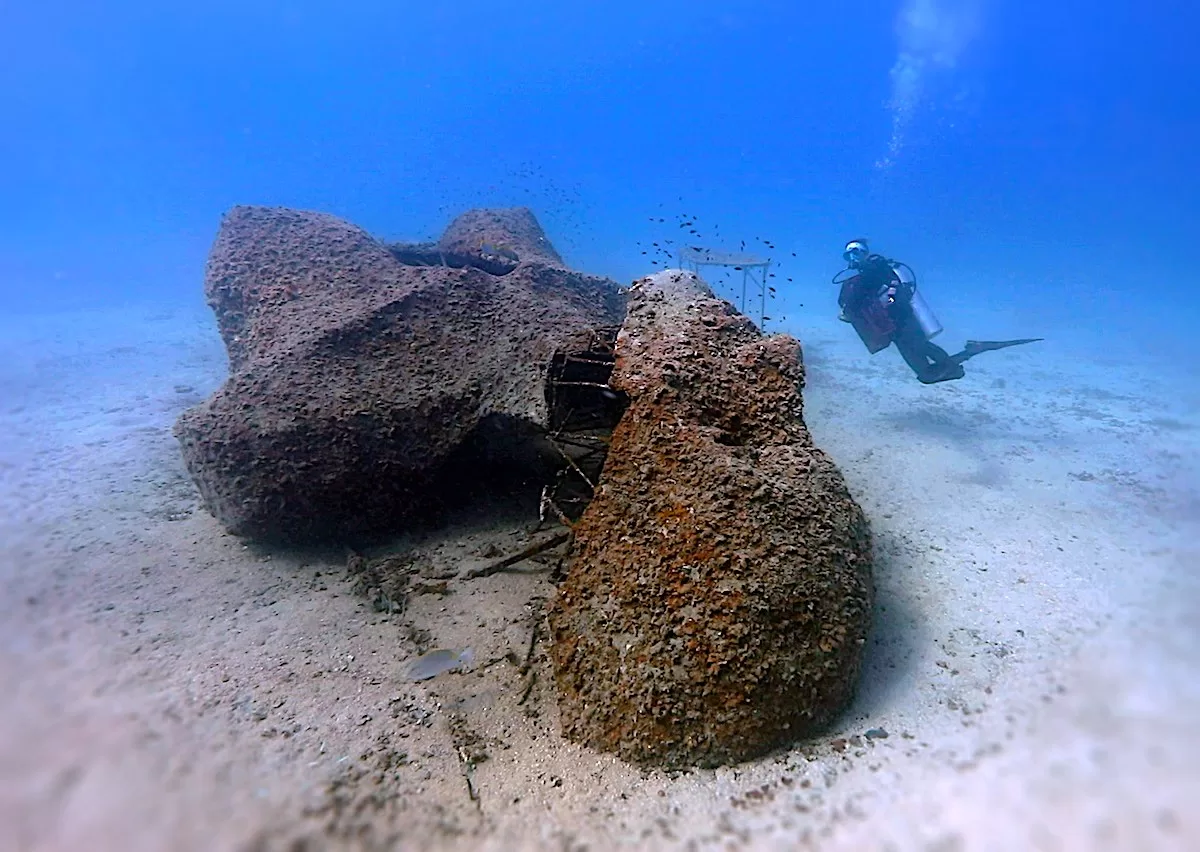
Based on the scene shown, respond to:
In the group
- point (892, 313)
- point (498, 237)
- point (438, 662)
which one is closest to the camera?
point (438, 662)

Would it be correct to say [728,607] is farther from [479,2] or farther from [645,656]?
[479,2]

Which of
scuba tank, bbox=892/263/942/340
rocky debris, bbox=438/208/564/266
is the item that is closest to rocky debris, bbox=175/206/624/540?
rocky debris, bbox=438/208/564/266

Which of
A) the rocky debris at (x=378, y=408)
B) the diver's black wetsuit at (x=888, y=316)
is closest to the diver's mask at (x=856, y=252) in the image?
the diver's black wetsuit at (x=888, y=316)

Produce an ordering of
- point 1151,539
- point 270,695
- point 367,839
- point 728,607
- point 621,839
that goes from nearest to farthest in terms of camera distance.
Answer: point 367,839, point 621,839, point 728,607, point 270,695, point 1151,539

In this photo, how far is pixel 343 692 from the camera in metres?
3.57

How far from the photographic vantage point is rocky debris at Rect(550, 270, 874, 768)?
303 centimetres

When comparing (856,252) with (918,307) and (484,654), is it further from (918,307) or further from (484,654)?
(484,654)

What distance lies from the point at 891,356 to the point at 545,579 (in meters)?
14.2

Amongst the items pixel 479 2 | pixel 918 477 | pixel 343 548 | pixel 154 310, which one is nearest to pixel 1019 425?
pixel 918 477

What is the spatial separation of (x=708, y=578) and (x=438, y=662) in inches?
76.7

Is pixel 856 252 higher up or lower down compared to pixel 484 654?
higher up

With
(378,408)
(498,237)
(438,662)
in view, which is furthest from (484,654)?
(498,237)

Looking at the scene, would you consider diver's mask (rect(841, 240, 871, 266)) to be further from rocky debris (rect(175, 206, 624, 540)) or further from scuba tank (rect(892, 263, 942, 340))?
rocky debris (rect(175, 206, 624, 540))

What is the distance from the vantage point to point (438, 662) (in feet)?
12.9
